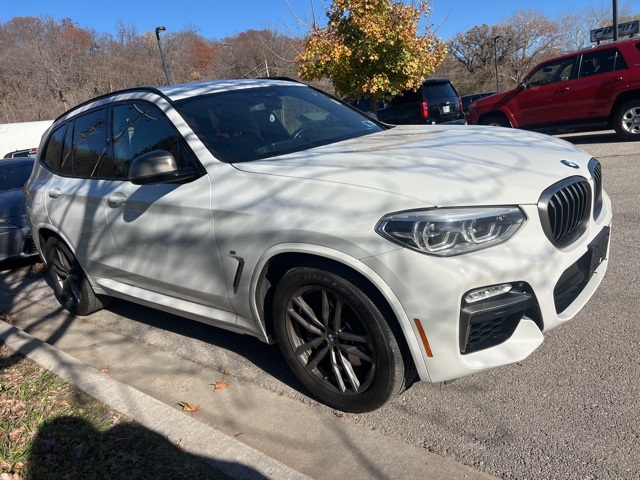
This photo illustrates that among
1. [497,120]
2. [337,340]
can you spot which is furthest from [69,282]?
[497,120]

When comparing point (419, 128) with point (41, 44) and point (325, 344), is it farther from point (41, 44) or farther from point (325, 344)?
point (41, 44)

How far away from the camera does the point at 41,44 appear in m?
37.6

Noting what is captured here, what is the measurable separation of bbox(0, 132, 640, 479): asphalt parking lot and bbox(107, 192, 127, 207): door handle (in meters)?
1.17

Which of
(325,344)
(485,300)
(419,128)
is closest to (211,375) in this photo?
(325,344)

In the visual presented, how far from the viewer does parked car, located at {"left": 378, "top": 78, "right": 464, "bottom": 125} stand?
1230cm

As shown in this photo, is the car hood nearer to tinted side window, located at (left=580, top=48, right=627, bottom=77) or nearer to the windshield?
the windshield

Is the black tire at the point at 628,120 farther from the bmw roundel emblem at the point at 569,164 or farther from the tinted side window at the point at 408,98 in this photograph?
the bmw roundel emblem at the point at 569,164

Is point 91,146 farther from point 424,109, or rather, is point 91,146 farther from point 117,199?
point 424,109

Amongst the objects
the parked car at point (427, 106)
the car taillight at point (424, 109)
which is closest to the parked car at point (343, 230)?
the car taillight at point (424, 109)

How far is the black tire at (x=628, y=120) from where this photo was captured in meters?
10.0

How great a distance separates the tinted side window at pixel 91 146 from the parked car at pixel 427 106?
8674 mm

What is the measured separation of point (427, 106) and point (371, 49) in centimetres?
179

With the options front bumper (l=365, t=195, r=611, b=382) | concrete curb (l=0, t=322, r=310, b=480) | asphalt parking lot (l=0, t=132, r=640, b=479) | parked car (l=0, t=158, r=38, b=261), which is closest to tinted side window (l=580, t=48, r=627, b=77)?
asphalt parking lot (l=0, t=132, r=640, b=479)

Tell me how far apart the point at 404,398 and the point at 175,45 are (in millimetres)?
39923
